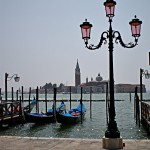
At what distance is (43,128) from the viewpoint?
702 inches

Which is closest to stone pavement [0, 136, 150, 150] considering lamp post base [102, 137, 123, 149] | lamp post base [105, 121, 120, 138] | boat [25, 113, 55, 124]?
lamp post base [102, 137, 123, 149]

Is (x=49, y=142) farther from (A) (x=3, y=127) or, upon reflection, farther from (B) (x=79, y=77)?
(B) (x=79, y=77)

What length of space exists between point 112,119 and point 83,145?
0.99 meters

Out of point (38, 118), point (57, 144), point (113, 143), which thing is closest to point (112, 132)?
point (113, 143)

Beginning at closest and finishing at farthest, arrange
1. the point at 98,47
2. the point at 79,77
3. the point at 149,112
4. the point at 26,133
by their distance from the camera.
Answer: the point at 98,47 < the point at 149,112 < the point at 26,133 < the point at 79,77

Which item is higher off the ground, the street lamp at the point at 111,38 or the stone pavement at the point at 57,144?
the street lamp at the point at 111,38

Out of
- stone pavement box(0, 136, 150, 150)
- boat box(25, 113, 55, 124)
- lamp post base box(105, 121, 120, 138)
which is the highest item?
lamp post base box(105, 121, 120, 138)

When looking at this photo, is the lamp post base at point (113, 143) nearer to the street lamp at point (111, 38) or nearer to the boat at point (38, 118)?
the street lamp at point (111, 38)

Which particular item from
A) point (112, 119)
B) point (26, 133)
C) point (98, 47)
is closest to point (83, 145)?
point (112, 119)

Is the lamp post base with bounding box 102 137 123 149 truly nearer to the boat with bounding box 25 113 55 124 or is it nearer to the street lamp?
the street lamp

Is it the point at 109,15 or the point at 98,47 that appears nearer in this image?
the point at 109,15

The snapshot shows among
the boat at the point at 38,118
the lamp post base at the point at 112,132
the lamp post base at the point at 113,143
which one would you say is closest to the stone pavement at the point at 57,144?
the lamp post base at the point at 113,143

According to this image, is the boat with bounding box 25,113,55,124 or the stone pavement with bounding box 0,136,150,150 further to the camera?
the boat with bounding box 25,113,55,124

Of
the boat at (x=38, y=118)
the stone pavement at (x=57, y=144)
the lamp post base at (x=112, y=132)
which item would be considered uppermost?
the lamp post base at (x=112, y=132)
